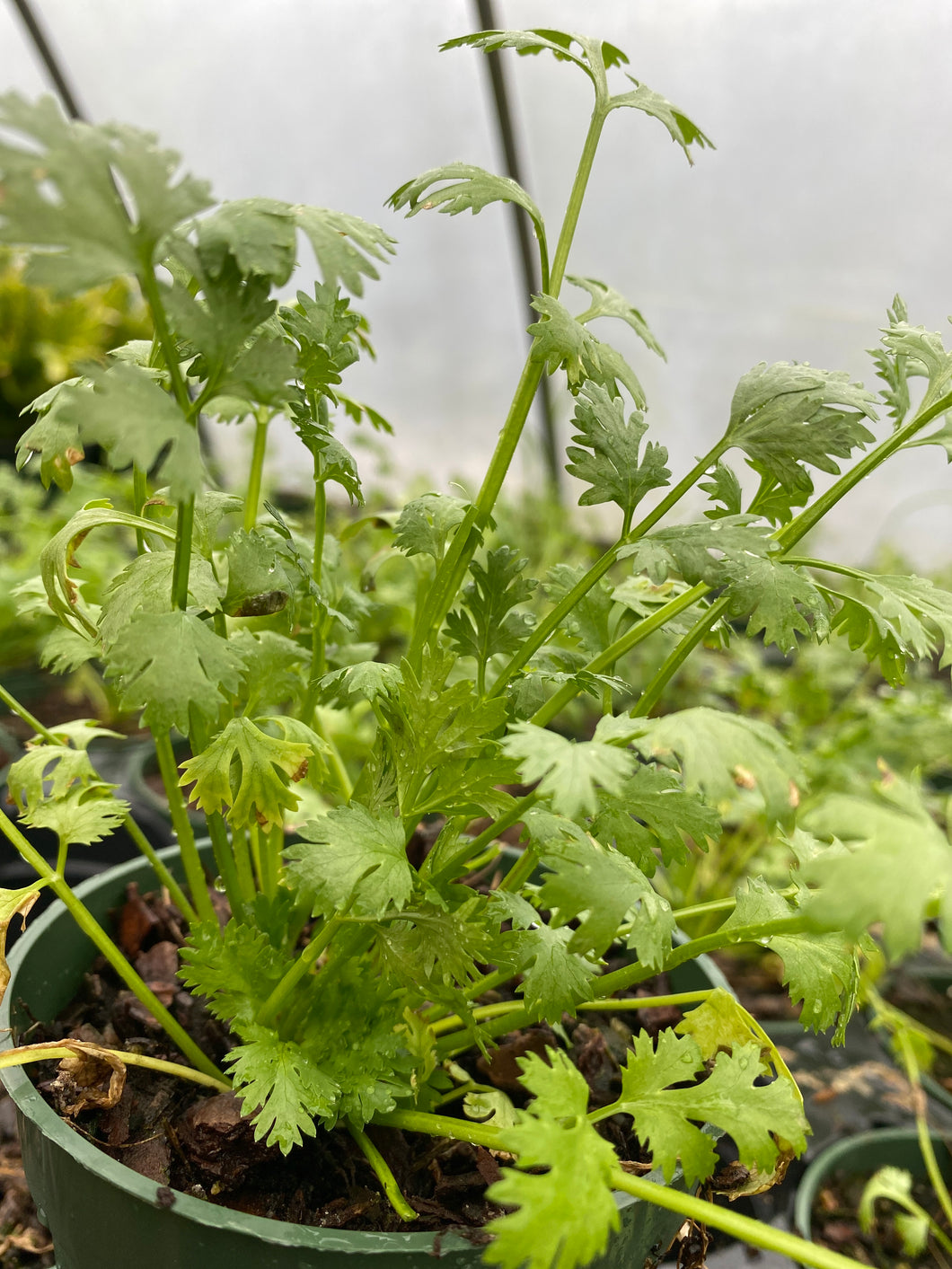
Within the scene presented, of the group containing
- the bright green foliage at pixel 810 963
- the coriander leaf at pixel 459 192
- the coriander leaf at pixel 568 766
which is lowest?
the bright green foliage at pixel 810 963

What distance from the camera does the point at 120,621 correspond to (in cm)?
55

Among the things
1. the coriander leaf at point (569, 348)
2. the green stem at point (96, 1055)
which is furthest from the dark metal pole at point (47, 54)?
the green stem at point (96, 1055)

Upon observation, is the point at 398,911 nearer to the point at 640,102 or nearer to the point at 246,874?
the point at 246,874

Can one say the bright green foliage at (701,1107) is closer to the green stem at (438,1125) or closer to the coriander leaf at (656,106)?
the green stem at (438,1125)

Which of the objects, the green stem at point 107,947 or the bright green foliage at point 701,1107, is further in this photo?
the green stem at point 107,947

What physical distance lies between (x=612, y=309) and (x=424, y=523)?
0.22m

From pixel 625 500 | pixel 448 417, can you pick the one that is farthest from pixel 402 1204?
pixel 448 417

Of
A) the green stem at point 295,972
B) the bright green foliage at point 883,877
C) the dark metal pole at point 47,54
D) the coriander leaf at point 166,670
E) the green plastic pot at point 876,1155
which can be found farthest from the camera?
the dark metal pole at point 47,54

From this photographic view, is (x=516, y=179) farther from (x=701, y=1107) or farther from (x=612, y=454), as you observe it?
(x=701, y=1107)

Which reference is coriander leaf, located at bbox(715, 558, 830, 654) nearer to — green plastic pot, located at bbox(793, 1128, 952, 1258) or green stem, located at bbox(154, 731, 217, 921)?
green stem, located at bbox(154, 731, 217, 921)

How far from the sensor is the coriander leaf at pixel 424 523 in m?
0.65

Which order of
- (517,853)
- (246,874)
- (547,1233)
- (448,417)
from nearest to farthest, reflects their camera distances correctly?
1. (547,1233)
2. (246,874)
3. (517,853)
4. (448,417)

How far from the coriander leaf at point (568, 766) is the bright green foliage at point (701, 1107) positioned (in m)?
0.21

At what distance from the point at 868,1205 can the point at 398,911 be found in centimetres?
81
